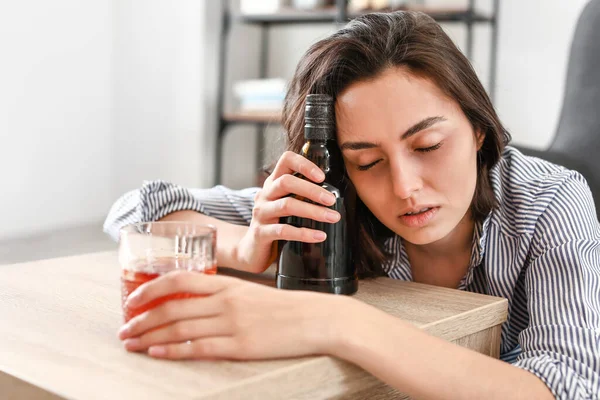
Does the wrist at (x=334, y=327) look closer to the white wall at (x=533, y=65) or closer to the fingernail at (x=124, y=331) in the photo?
the fingernail at (x=124, y=331)

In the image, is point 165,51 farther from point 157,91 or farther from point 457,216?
point 457,216

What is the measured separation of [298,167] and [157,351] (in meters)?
0.35

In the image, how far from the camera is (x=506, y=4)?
3359mm

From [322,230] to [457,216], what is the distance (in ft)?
0.82

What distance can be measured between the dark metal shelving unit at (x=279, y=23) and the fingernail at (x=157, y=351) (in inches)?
85.4

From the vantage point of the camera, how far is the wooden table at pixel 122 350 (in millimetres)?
690

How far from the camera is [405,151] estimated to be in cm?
106

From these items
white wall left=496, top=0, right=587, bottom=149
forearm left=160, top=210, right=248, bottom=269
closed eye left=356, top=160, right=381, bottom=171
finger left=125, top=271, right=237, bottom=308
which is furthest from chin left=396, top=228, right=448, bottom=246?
white wall left=496, top=0, right=587, bottom=149

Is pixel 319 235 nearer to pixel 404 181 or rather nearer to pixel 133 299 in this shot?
pixel 404 181

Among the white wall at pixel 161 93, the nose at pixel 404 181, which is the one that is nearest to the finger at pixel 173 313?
the nose at pixel 404 181

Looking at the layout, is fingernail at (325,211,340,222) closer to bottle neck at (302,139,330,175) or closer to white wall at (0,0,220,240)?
bottle neck at (302,139,330,175)

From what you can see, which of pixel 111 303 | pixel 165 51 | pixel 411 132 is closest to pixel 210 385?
pixel 111 303

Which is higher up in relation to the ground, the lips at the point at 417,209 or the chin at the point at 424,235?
the lips at the point at 417,209

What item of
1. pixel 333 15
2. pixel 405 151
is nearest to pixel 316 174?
pixel 405 151
